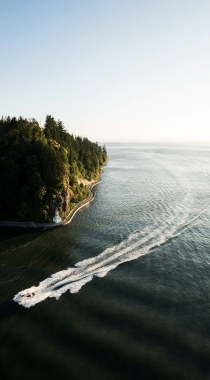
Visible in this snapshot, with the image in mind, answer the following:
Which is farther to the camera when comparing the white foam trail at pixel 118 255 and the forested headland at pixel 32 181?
the forested headland at pixel 32 181

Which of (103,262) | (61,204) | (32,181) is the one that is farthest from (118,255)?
(32,181)

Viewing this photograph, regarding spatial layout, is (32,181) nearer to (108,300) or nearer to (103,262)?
(103,262)

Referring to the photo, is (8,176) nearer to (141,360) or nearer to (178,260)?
(178,260)

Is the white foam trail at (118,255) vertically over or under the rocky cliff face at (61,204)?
under

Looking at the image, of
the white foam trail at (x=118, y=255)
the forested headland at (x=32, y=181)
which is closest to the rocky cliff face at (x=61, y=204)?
the forested headland at (x=32, y=181)

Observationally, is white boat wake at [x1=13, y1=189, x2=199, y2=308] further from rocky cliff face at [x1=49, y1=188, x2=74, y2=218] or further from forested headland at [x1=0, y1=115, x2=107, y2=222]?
forested headland at [x1=0, y1=115, x2=107, y2=222]

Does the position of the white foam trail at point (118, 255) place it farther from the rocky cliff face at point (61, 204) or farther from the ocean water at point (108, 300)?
the rocky cliff face at point (61, 204)

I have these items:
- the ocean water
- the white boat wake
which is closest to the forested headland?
the ocean water

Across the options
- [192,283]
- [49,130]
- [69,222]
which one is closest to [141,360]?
[192,283]
